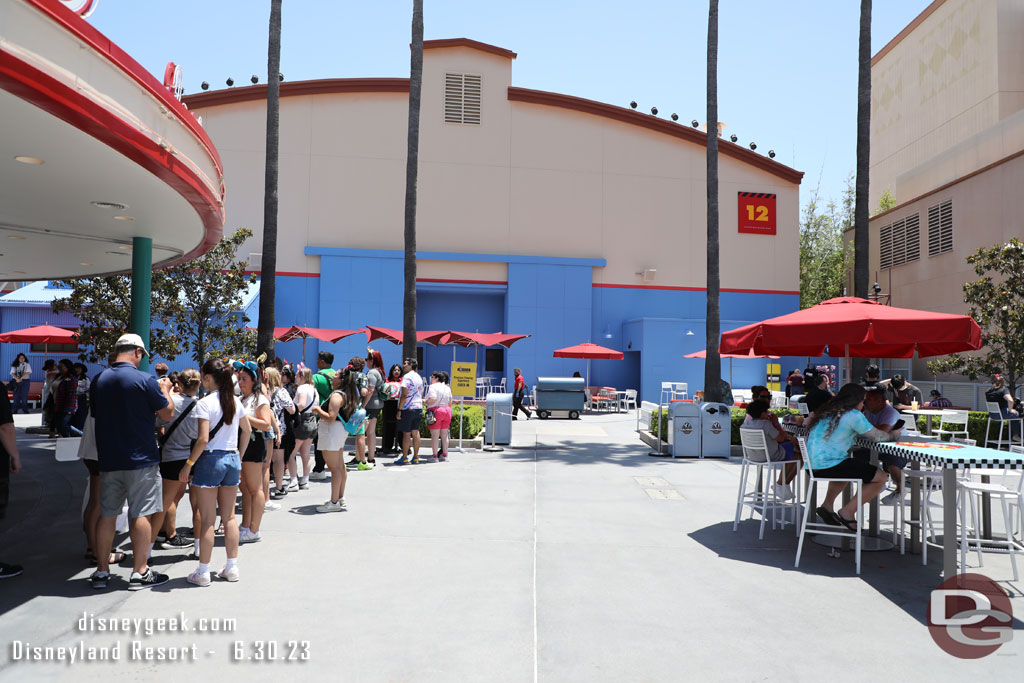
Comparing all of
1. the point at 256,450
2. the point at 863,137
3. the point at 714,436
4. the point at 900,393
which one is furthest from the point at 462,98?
the point at 256,450

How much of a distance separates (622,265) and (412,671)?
2638 centimetres

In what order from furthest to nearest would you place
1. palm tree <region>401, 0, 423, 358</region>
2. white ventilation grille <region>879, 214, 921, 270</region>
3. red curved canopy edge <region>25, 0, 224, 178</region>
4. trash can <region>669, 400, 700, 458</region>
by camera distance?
white ventilation grille <region>879, 214, 921, 270</region>, palm tree <region>401, 0, 423, 358</region>, trash can <region>669, 400, 700, 458</region>, red curved canopy edge <region>25, 0, 224, 178</region>

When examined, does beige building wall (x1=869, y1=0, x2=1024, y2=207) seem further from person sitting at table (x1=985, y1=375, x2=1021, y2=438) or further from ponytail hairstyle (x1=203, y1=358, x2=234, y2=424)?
ponytail hairstyle (x1=203, y1=358, x2=234, y2=424)

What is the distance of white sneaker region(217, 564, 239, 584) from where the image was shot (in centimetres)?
551

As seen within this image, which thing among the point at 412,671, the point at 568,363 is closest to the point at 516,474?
the point at 412,671

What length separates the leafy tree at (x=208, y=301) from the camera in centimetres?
1705

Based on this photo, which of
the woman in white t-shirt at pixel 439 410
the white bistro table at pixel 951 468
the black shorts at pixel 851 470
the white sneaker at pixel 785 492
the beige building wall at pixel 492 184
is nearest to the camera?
the white bistro table at pixel 951 468

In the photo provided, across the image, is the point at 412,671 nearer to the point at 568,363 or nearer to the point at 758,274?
the point at 568,363

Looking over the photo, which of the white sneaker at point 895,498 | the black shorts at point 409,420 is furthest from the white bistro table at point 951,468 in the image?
the black shorts at point 409,420

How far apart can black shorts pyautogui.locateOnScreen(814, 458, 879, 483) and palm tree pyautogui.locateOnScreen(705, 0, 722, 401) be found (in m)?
8.85

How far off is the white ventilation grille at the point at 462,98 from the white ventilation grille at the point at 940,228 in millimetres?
17628

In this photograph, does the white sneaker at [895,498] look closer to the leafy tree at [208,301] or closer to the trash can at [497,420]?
the trash can at [497,420]

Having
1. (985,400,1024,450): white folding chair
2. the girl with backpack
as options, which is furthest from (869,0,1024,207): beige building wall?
the girl with backpack

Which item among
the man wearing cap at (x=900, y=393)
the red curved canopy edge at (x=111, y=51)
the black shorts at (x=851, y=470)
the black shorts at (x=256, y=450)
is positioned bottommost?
the black shorts at (x=851, y=470)
